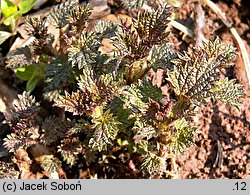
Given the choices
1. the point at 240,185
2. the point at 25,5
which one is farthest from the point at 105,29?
the point at 240,185

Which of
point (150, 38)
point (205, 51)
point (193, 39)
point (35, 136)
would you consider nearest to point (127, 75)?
point (150, 38)

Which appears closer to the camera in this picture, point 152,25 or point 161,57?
point 152,25

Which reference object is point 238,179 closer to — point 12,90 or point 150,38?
point 150,38

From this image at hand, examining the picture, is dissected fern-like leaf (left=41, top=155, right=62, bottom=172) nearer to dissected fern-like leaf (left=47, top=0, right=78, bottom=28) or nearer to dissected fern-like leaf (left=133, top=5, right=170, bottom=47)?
dissected fern-like leaf (left=47, top=0, right=78, bottom=28)

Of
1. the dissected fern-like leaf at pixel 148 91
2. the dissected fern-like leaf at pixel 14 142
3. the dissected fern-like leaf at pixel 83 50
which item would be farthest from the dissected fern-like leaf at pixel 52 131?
the dissected fern-like leaf at pixel 148 91

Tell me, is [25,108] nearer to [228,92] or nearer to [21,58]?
[21,58]

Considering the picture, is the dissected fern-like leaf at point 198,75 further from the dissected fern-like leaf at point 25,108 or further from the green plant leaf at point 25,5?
the green plant leaf at point 25,5
